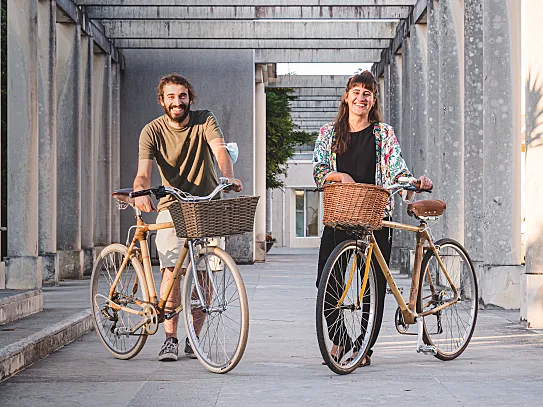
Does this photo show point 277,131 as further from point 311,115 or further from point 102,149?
point 102,149

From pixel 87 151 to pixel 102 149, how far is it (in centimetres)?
185

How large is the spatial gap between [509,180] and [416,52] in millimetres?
7523

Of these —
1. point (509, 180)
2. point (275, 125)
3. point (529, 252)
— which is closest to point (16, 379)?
point (529, 252)

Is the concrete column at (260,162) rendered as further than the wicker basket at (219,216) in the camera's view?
Yes

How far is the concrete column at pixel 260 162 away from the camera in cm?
2478

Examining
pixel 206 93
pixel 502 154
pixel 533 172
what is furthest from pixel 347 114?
pixel 206 93

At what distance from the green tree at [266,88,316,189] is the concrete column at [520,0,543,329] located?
830 inches

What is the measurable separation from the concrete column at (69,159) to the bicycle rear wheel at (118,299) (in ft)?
33.1

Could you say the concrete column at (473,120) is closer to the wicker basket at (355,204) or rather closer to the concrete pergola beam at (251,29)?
the wicker basket at (355,204)

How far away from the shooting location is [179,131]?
6.67m

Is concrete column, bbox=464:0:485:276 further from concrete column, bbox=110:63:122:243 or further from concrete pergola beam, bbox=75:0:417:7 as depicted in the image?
concrete column, bbox=110:63:122:243

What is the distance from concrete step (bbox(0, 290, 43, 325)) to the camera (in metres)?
8.76

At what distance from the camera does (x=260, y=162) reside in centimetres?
2570

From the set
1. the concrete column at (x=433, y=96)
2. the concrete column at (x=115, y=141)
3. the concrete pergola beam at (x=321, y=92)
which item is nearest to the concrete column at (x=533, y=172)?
the concrete column at (x=433, y=96)
